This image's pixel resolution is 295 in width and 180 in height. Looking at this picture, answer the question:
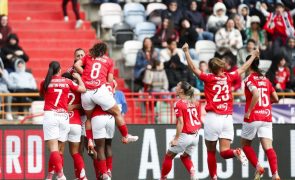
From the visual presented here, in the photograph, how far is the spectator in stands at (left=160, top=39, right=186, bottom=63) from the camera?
1324 inches

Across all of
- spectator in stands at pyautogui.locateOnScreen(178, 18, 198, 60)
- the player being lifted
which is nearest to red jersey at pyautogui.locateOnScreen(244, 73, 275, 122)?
the player being lifted

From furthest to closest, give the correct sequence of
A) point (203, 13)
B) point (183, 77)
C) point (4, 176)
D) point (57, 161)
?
point (203, 13)
point (183, 77)
point (4, 176)
point (57, 161)

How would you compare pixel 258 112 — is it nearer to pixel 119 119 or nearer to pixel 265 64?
pixel 119 119

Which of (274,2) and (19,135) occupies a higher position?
(274,2)

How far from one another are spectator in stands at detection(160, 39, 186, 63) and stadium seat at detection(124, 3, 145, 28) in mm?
1393

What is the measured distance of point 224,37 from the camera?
3441 cm

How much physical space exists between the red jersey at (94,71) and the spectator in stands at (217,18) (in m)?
9.14

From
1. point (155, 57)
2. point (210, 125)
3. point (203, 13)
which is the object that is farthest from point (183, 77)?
point (210, 125)

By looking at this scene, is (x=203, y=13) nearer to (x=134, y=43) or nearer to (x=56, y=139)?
(x=134, y=43)

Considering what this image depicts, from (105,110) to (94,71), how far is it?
75 centimetres

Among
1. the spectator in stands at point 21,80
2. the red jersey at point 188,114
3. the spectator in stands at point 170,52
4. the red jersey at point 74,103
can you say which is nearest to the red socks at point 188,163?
the red jersey at point 188,114

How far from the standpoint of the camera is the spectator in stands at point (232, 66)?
32.9 metres

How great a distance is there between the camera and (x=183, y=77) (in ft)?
108

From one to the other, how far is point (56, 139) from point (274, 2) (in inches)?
485
